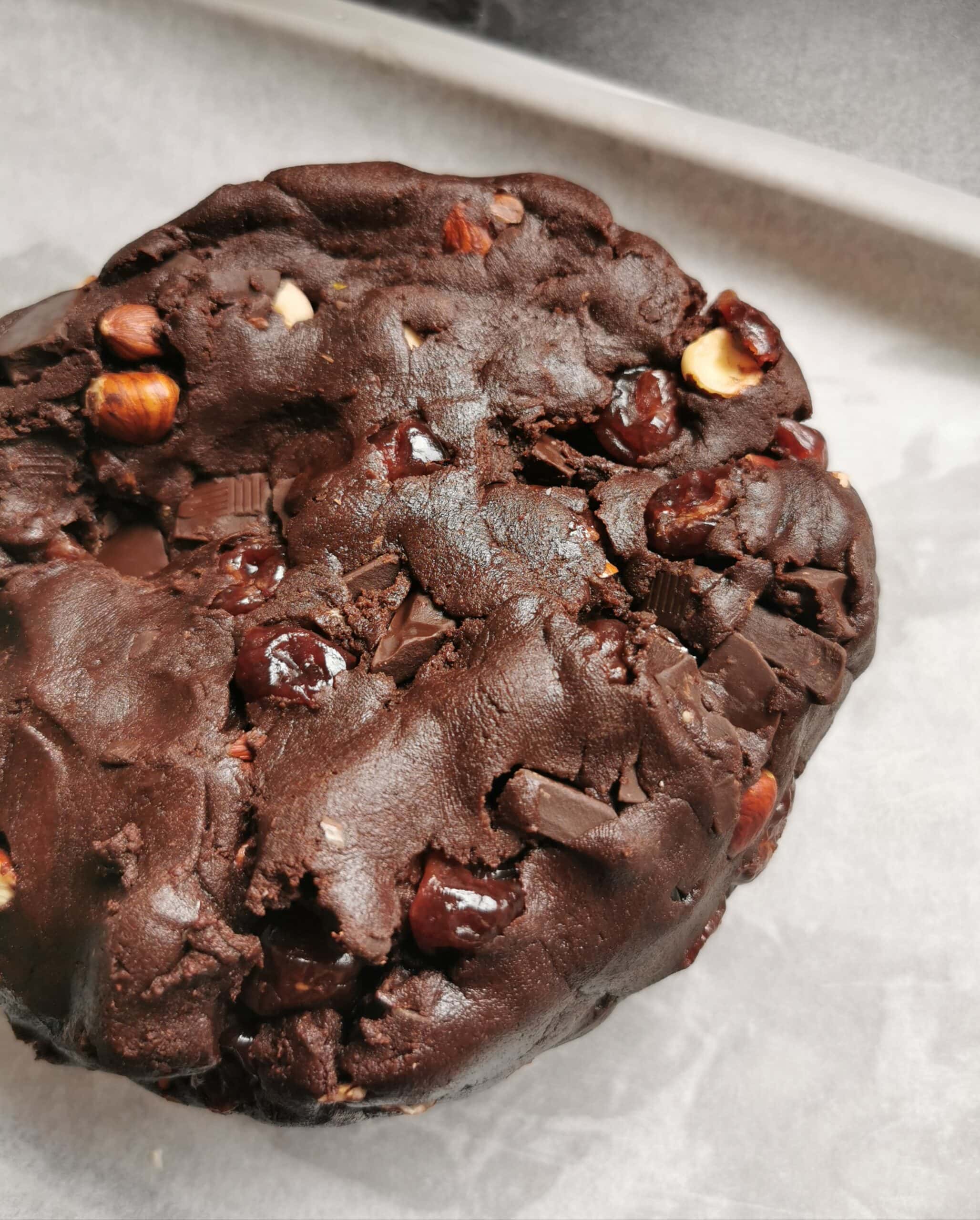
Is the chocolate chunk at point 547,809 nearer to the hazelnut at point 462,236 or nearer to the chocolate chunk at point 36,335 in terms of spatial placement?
the hazelnut at point 462,236

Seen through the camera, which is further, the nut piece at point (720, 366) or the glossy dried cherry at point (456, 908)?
the nut piece at point (720, 366)

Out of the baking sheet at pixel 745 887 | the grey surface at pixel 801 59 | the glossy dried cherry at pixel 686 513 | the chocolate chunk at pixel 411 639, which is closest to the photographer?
the chocolate chunk at pixel 411 639

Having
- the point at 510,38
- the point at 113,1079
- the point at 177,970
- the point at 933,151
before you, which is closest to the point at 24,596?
the point at 177,970

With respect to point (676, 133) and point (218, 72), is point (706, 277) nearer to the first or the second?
point (676, 133)

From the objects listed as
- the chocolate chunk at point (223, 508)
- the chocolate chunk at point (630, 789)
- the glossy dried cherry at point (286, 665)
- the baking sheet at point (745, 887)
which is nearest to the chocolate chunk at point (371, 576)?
the glossy dried cherry at point (286, 665)

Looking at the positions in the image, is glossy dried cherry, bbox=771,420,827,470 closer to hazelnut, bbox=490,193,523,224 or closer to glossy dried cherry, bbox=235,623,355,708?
hazelnut, bbox=490,193,523,224

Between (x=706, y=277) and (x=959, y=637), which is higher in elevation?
(x=706, y=277)

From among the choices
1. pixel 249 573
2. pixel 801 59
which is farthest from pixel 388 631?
pixel 801 59
